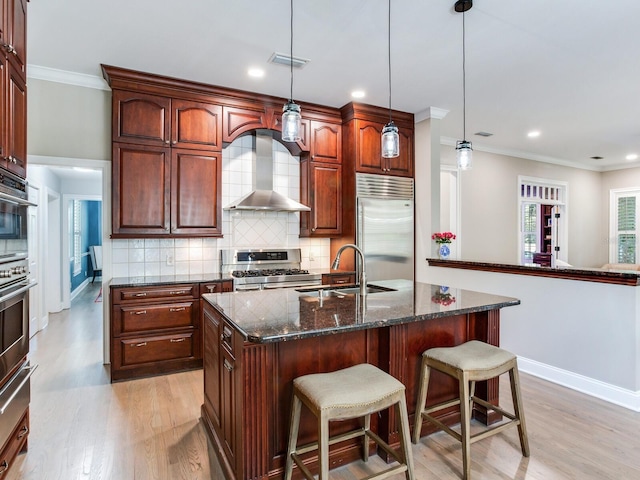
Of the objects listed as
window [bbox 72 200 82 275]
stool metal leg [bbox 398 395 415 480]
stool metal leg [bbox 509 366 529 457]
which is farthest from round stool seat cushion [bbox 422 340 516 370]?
window [bbox 72 200 82 275]

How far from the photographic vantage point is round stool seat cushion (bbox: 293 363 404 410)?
1.61 m

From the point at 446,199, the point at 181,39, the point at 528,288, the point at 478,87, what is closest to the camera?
the point at 181,39

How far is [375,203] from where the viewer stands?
4.41m

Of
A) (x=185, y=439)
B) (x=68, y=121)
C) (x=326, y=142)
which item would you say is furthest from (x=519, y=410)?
(x=68, y=121)

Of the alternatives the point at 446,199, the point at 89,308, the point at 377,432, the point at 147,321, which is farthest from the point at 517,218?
the point at 89,308

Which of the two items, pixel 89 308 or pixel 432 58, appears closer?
pixel 432 58

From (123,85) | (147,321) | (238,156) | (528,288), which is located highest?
(123,85)

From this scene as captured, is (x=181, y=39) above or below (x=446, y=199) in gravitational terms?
above

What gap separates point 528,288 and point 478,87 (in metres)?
2.00

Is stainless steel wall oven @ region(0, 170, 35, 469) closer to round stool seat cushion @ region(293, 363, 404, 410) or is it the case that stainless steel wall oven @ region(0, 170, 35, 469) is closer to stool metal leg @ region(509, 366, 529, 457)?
round stool seat cushion @ region(293, 363, 404, 410)

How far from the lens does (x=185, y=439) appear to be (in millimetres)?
2354

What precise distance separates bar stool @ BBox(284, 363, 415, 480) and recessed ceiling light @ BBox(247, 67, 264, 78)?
8.99 feet

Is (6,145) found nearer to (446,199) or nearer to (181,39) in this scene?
(181,39)

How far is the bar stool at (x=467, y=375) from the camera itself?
6.35 feet
